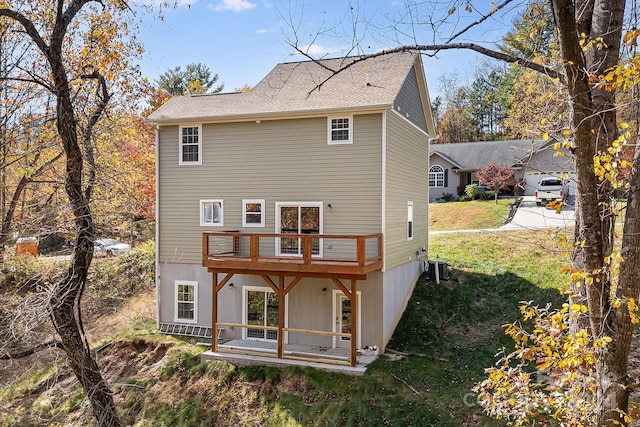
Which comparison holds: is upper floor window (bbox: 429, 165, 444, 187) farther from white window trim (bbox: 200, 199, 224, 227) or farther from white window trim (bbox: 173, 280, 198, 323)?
white window trim (bbox: 173, 280, 198, 323)

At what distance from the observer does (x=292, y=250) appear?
44.7 ft

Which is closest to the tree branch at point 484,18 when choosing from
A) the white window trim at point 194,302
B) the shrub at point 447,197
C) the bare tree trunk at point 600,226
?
the bare tree trunk at point 600,226

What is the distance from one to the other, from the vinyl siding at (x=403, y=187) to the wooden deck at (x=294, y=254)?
110 centimetres

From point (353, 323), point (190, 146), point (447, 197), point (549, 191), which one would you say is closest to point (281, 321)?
point (353, 323)

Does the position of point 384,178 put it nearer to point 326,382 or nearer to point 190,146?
point 326,382

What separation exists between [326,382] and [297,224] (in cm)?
457

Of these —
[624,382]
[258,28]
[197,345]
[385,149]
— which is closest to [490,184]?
[385,149]

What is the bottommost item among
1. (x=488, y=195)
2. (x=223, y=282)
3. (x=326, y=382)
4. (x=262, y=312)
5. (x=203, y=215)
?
(x=326, y=382)

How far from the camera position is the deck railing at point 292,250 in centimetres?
1193

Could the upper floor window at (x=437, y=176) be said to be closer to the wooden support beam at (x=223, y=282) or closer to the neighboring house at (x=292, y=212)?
the neighboring house at (x=292, y=212)

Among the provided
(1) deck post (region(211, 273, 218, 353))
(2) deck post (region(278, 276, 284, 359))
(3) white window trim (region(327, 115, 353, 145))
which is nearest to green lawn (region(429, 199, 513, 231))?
(3) white window trim (region(327, 115, 353, 145))

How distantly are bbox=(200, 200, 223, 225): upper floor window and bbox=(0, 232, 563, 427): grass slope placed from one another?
370 centimetres

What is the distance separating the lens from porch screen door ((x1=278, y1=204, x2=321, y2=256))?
1345 centimetres

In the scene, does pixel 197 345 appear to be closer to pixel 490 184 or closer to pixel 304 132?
pixel 304 132
